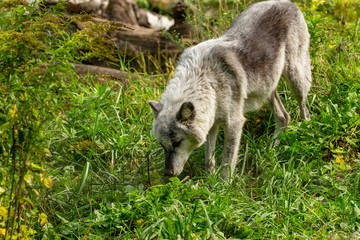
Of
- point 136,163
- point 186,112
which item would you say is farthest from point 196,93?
point 136,163

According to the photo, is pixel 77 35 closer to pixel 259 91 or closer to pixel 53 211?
pixel 53 211

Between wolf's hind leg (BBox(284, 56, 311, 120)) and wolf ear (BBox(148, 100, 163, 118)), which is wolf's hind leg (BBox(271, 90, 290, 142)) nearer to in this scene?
wolf's hind leg (BBox(284, 56, 311, 120))

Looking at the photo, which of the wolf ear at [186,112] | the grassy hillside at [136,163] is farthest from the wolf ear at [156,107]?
the grassy hillside at [136,163]

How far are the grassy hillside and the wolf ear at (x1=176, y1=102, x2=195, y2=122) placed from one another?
64cm

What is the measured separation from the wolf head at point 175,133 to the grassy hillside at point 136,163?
0.29 metres

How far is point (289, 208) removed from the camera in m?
3.94

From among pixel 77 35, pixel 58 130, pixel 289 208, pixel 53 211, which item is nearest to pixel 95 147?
pixel 58 130

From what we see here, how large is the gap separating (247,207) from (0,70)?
2.57m

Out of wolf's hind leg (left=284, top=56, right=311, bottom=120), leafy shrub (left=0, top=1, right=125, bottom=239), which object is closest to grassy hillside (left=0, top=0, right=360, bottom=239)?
leafy shrub (left=0, top=1, right=125, bottom=239)

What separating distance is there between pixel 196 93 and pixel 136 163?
126 centimetres

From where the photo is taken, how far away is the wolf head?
177 inches

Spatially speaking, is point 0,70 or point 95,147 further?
point 95,147

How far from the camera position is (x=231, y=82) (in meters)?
4.99

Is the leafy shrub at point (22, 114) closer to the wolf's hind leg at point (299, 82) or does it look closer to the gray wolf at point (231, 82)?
the gray wolf at point (231, 82)
